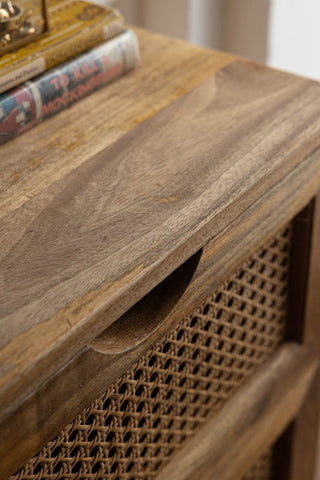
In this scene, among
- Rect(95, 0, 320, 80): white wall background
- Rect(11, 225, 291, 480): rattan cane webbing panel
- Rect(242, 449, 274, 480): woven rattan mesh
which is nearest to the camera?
Rect(11, 225, 291, 480): rattan cane webbing panel

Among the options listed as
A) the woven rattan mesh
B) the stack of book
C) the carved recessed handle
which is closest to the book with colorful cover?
the stack of book

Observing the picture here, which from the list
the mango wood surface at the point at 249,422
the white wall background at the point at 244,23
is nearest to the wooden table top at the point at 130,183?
the mango wood surface at the point at 249,422

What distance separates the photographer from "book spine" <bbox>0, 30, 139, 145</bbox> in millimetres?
568

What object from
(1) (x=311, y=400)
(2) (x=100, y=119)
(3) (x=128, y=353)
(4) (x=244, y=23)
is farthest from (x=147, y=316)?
(4) (x=244, y=23)

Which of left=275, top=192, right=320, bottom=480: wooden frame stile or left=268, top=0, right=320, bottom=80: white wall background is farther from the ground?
left=268, top=0, right=320, bottom=80: white wall background

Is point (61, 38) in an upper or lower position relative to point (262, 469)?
upper

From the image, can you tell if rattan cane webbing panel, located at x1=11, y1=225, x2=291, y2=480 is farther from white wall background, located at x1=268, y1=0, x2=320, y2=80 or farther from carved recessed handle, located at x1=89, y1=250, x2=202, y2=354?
white wall background, located at x1=268, y1=0, x2=320, y2=80

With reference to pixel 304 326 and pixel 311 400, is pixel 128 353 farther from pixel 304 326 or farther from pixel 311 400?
pixel 311 400

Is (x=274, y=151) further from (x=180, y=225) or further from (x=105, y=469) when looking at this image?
(x=105, y=469)

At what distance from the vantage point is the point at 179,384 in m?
0.61

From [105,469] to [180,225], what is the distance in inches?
9.1

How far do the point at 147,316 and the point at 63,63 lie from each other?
0.27m

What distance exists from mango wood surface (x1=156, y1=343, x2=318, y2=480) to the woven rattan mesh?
0.07 meters

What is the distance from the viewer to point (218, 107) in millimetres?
621
